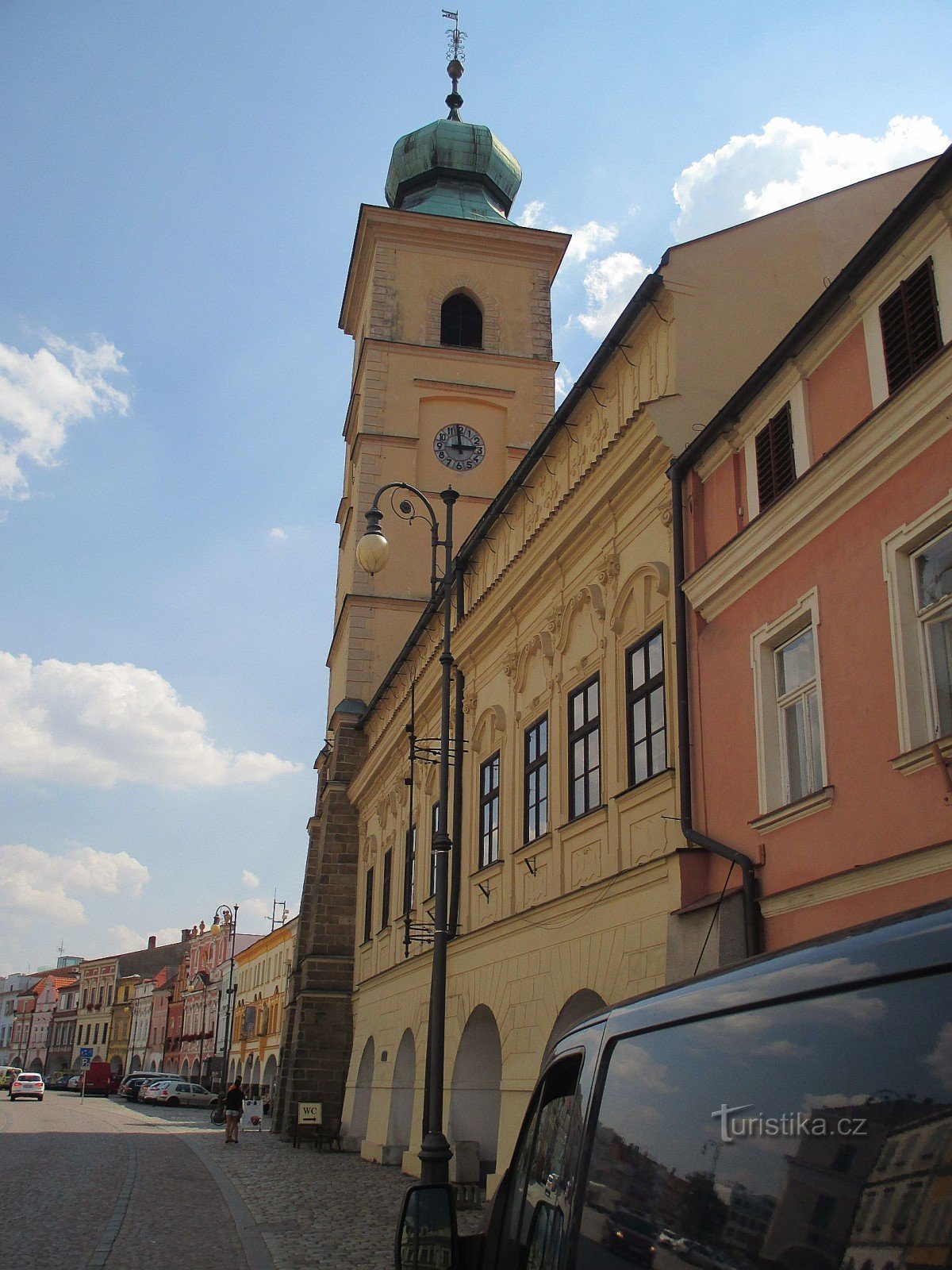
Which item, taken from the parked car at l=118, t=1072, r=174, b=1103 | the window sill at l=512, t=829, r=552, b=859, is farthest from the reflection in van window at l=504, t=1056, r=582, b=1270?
the parked car at l=118, t=1072, r=174, b=1103

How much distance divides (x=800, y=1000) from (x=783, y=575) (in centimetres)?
837

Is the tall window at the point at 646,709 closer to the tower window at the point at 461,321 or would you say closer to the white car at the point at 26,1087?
the tower window at the point at 461,321

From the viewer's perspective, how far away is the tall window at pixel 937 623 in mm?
8547

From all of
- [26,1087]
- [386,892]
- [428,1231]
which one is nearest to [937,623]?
[428,1231]

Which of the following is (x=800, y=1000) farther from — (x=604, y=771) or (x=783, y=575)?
(x=604, y=771)

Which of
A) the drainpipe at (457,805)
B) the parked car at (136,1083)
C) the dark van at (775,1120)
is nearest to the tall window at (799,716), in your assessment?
the dark van at (775,1120)

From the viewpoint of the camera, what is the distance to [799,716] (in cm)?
1068

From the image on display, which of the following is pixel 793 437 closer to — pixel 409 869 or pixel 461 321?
pixel 409 869

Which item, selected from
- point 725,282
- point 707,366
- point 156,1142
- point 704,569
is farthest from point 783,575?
point 156,1142

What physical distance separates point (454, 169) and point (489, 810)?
28417 mm

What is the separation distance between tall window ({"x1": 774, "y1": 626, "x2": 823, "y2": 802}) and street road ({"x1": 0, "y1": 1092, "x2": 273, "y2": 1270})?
21.9ft

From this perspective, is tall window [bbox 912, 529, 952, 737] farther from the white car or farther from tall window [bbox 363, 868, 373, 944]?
the white car

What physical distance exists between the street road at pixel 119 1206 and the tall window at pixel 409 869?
5.88 m

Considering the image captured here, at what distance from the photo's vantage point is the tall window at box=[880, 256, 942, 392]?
30.1ft
